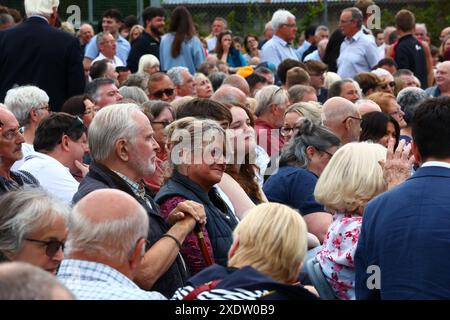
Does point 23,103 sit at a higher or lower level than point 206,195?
higher

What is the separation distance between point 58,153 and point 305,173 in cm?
168

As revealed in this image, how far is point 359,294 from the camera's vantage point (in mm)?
4949

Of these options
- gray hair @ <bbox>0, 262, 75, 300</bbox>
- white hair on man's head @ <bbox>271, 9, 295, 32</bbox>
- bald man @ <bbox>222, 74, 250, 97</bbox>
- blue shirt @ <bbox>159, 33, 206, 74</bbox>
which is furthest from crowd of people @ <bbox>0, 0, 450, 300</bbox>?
white hair on man's head @ <bbox>271, 9, 295, 32</bbox>

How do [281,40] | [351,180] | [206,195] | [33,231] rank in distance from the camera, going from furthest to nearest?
[281,40], [206,195], [351,180], [33,231]

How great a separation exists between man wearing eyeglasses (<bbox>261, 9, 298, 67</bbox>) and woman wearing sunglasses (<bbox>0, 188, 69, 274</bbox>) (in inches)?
408

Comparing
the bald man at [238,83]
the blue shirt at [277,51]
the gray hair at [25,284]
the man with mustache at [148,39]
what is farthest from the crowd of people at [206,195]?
the blue shirt at [277,51]

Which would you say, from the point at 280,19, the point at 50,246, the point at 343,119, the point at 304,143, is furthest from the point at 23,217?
the point at 280,19

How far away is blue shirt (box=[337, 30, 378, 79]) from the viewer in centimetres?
1400

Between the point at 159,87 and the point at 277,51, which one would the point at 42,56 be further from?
the point at 277,51

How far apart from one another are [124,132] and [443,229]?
6.17 feet

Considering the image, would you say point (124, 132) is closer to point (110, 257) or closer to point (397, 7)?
point (110, 257)

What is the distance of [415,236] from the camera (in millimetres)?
4613

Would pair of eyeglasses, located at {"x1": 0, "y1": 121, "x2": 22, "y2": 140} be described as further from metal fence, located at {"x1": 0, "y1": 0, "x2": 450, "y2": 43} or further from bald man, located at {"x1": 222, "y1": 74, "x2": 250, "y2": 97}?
metal fence, located at {"x1": 0, "y1": 0, "x2": 450, "y2": 43}
